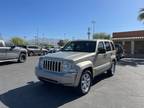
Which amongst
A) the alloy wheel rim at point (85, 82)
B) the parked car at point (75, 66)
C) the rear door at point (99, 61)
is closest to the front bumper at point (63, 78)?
the parked car at point (75, 66)

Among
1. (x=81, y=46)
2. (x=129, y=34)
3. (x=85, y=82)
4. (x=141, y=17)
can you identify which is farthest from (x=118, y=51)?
(x=129, y=34)

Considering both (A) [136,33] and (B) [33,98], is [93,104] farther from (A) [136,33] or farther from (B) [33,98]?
(A) [136,33]

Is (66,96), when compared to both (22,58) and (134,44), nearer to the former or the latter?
(22,58)

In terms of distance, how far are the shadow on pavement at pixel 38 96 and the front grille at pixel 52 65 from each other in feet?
2.84

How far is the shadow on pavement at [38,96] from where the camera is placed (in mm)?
5800

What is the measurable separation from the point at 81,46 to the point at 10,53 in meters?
8.21

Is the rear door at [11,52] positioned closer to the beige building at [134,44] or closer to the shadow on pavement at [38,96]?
the shadow on pavement at [38,96]

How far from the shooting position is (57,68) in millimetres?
6617

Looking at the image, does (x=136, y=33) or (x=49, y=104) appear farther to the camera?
(x=136, y=33)

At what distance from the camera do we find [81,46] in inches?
330

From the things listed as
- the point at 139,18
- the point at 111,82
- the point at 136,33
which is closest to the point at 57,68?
the point at 111,82

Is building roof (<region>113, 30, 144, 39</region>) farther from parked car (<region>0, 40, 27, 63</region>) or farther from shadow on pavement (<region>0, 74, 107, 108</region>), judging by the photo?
shadow on pavement (<region>0, 74, 107, 108</region>)

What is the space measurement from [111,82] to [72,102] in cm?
343

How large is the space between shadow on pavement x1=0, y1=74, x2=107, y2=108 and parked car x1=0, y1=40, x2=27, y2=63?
23.2 ft
